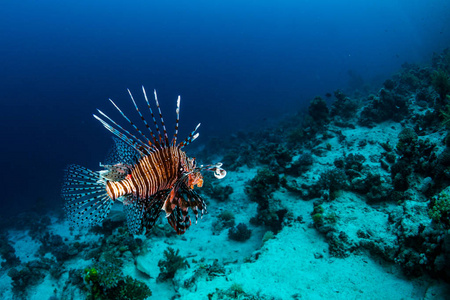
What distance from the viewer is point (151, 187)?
9.87 feet

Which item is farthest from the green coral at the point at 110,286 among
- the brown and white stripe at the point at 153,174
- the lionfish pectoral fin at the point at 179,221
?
the lionfish pectoral fin at the point at 179,221

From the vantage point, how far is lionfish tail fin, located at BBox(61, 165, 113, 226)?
3.45m

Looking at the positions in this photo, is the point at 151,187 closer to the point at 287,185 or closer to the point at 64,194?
the point at 64,194

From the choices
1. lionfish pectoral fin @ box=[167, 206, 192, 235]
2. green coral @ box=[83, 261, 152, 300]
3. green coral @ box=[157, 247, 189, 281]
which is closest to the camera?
lionfish pectoral fin @ box=[167, 206, 192, 235]

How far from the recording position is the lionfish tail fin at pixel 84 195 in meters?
3.45

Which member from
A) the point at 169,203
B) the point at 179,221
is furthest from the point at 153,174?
the point at 179,221

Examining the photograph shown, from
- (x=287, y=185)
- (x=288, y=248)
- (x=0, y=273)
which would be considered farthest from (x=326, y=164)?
(x=0, y=273)

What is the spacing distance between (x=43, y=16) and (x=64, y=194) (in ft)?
446

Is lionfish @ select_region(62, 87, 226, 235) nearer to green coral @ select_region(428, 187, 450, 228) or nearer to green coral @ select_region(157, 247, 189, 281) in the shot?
green coral @ select_region(157, 247, 189, 281)

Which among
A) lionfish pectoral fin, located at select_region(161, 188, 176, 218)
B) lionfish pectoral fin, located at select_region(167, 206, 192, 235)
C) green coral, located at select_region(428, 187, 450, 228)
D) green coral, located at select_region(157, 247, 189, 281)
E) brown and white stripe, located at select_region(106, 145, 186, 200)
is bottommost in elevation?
green coral, located at select_region(157, 247, 189, 281)

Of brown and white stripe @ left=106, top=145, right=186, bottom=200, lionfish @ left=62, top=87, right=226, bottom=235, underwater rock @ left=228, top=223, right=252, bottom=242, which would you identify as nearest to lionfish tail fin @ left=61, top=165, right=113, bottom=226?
lionfish @ left=62, top=87, right=226, bottom=235

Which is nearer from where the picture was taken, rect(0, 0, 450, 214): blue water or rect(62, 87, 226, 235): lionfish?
rect(62, 87, 226, 235): lionfish

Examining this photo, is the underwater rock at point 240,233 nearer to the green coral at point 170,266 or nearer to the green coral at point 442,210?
the green coral at point 170,266

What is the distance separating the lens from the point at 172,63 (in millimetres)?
111000
